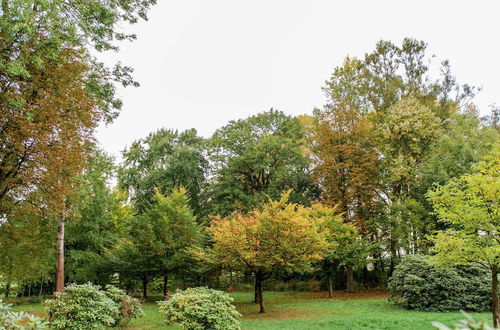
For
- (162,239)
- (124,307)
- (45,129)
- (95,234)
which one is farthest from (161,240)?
(45,129)

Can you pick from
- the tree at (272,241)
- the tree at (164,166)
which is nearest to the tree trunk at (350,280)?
the tree at (272,241)

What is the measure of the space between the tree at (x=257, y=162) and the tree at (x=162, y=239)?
293 inches

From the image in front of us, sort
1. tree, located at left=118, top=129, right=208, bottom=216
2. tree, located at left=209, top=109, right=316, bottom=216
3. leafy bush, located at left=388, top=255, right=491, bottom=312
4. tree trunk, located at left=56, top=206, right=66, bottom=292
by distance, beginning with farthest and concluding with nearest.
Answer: tree, located at left=118, top=129, right=208, bottom=216 → tree, located at left=209, top=109, right=316, bottom=216 → tree trunk, located at left=56, top=206, right=66, bottom=292 → leafy bush, located at left=388, top=255, right=491, bottom=312

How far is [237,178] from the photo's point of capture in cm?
2880

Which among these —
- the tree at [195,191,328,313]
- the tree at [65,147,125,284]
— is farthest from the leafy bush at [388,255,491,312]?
the tree at [65,147,125,284]

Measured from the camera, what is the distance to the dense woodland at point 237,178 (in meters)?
9.56

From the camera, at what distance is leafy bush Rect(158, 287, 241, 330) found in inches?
348

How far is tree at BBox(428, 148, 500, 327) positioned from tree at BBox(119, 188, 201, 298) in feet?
41.2

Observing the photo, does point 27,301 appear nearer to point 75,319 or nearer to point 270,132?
point 75,319

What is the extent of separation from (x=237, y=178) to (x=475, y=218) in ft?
68.3

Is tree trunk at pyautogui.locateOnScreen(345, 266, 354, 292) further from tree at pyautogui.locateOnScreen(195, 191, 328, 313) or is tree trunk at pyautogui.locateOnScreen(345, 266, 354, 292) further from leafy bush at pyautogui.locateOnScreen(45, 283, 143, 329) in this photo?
leafy bush at pyautogui.locateOnScreen(45, 283, 143, 329)

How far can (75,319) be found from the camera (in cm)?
870

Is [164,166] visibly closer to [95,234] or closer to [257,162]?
[257,162]

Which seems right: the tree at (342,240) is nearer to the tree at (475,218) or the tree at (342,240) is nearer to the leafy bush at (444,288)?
the leafy bush at (444,288)
